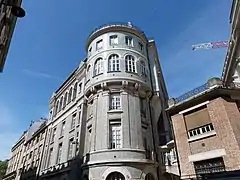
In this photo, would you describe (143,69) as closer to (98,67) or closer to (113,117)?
(98,67)

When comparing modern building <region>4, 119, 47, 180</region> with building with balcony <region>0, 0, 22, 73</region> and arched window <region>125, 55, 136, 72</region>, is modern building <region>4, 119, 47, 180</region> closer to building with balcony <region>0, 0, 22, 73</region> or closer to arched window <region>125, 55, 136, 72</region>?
arched window <region>125, 55, 136, 72</region>

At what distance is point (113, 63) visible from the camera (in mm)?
19141

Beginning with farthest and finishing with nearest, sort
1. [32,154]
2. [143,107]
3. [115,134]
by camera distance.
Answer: [32,154] < [143,107] < [115,134]

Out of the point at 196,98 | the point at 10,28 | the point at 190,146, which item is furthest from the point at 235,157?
the point at 10,28

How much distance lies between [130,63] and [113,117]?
6.24 m

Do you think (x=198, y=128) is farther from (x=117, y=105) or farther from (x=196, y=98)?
(x=117, y=105)

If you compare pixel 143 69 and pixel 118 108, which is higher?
pixel 143 69

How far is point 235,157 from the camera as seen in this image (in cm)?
995

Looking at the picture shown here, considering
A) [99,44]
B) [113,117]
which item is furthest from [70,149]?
[99,44]

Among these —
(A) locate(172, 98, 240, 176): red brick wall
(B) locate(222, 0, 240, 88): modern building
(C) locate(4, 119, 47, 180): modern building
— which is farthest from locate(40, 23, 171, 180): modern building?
(B) locate(222, 0, 240, 88): modern building

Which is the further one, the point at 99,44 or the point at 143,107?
the point at 99,44

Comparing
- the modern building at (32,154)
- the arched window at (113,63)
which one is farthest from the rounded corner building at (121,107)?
the modern building at (32,154)

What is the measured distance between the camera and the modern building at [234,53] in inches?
427

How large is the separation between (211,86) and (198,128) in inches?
119
